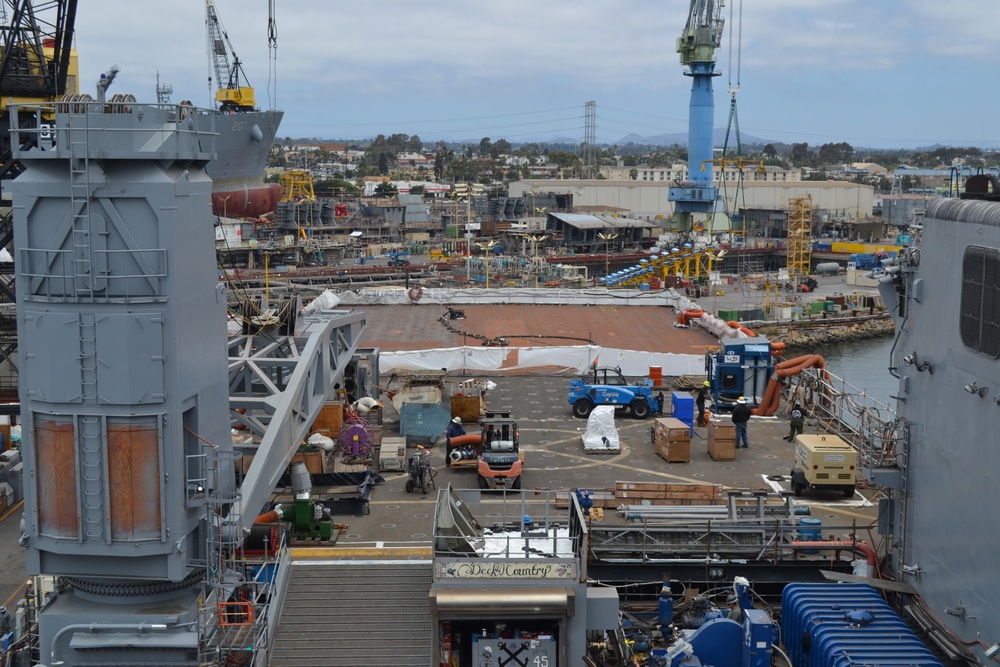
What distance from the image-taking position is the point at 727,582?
64.0 feet

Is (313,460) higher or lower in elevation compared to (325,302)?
lower

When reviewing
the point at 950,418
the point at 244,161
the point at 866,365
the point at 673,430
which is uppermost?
the point at 244,161

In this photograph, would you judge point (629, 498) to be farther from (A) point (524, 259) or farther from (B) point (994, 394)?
(A) point (524, 259)

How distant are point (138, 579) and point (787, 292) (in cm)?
7784

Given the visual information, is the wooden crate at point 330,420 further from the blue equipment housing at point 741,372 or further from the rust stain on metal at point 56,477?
the rust stain on metal at point 56,477

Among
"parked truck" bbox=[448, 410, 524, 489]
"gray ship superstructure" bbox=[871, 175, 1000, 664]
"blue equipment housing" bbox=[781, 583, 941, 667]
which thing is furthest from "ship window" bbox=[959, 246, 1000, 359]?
"parked truck" bbox=[448, 410, 524, 489]

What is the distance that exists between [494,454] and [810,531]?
7850 mm

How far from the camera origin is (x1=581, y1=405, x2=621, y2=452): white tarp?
2833cm

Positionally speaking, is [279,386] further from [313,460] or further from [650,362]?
[650,362]

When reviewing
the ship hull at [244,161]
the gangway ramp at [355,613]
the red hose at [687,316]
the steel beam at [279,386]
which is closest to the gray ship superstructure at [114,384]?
the steel beam at [279,386]

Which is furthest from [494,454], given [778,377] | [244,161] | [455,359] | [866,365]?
[866,365]

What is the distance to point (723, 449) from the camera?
27406 millimetres

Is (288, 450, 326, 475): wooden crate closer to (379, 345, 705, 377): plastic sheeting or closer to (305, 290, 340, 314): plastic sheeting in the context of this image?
(379, 345, 705, 377): plastic sheeting

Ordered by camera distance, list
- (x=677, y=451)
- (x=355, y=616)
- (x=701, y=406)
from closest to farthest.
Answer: (x=355, y=616)
(x=677, y=451)
(x=701, y=406)
